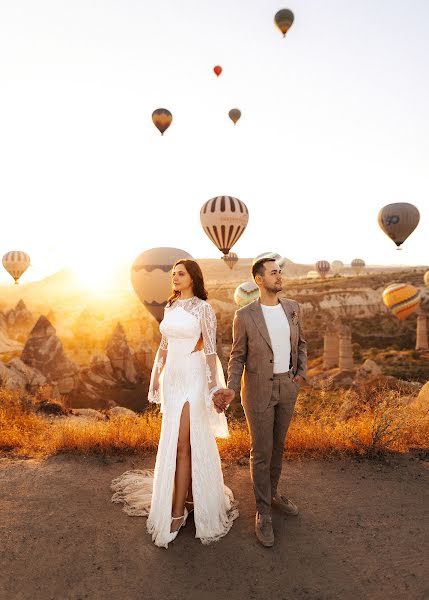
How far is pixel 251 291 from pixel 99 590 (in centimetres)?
2367

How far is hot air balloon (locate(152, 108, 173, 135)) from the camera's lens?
94.8ft

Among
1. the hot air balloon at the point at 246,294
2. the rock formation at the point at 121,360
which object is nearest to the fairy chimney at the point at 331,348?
the hot air balloon at the point at 246,294

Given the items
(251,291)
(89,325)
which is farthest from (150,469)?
(89,325)

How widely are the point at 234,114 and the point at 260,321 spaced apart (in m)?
38.2

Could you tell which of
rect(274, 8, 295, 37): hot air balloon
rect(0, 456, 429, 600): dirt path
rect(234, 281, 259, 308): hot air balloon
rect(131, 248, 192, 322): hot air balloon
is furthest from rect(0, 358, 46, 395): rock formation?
rect(274, 8, 295, 37): hot air balloon

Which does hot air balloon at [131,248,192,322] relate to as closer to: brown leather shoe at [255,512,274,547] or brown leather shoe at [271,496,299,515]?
brown leather shoe at [271,496,299,515]

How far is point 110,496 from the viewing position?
448 cm

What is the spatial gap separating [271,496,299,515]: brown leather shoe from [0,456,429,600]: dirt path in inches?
2.8

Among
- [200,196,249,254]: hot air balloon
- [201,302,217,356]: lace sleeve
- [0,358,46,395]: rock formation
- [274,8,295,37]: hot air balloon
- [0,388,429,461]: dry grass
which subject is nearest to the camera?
[201,302,217,356]: lace sleeve

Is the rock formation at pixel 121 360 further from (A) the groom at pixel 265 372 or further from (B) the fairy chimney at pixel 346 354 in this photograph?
(A) the groom at pixel 265 372

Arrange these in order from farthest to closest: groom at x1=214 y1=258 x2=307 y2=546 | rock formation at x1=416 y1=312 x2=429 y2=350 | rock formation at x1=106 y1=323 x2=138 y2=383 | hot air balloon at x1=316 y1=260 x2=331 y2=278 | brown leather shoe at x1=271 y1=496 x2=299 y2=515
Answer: hot air balloon at x1=316 y1=260 x2=331 y2=278 < rock formation at x1=416 y1=312 x2=429 y2=350 < rock formation at x1=106 y1=323 x2=138 y2=383 < brown leather shoe at x1=271 y1=496 x2=299 y2=515 < groom at x1=214 y1=258 x2=307 y2=546

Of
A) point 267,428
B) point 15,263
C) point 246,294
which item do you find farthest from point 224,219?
point 15,263

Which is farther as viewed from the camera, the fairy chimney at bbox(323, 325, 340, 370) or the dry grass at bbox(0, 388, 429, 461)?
the fairy chimney at bbox(323, 325, 340, 370)

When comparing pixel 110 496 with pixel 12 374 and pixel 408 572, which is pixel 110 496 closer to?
pixel 408 572
